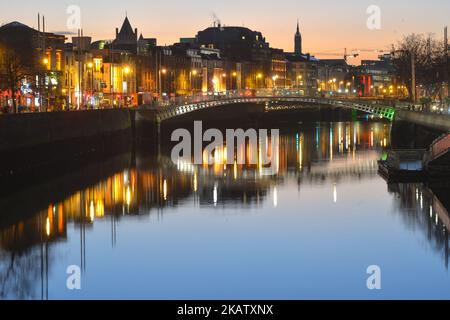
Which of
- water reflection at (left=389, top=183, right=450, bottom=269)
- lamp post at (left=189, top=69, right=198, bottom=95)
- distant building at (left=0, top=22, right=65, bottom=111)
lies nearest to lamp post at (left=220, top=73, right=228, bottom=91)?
lamp post at (left=189, top=69, right=198, bottom=95)

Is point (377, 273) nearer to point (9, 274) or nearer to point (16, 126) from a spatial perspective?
point (9, 274)

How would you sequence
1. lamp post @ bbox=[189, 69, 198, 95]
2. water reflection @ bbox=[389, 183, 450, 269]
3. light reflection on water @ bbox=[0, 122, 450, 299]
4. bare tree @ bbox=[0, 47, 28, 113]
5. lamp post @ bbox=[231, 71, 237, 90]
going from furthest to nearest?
1. lamp post @ bbox=[231, 71, 237, 90]
2. lamp post @ bbox=[189, 69, 198, 95]
3. bare tree @ bbox=[0, 47, 28, 113]
4. water reflection @ bbox=[389, 183, 450, 269]
5. light reflection on water @ bbox=[0, 122, 450, 299]

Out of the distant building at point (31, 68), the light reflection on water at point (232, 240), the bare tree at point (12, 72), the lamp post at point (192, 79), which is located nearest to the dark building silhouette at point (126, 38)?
the lamp post at point (192, 79)

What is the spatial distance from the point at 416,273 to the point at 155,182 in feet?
67.7

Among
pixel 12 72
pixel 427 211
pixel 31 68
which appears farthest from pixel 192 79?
pixel 427 211

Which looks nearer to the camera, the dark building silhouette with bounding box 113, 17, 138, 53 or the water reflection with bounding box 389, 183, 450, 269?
the water reflection with bounding box 389, 183, 450, 269

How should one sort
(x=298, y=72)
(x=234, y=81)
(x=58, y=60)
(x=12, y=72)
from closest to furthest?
1. (x=12, y=72)
2. (x=58, y=60)
3. (x=234, y=81)
4. (x=298, y=72)

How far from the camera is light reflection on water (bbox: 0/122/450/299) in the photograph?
68.4 feet

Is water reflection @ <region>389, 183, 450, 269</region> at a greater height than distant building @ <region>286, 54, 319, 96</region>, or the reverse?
distant building @ <region>286, 54, 319, 96</region>

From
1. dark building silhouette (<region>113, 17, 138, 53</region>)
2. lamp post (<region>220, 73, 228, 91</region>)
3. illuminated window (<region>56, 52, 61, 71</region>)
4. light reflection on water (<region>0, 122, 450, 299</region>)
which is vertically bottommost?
light reflection on water (<region>0, 122, 450, 299</region>)

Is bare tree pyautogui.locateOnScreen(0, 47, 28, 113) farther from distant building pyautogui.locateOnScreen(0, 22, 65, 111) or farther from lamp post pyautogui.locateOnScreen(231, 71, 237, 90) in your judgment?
lamp post pyautogui.locateOnScreen(231, 71, 237, 90)

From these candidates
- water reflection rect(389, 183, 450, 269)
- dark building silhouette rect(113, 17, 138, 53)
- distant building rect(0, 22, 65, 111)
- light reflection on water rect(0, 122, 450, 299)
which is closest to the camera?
light reflection on water rect(0, 122, 450, 299)

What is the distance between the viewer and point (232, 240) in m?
26.2

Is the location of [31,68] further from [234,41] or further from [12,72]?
[234,41]
